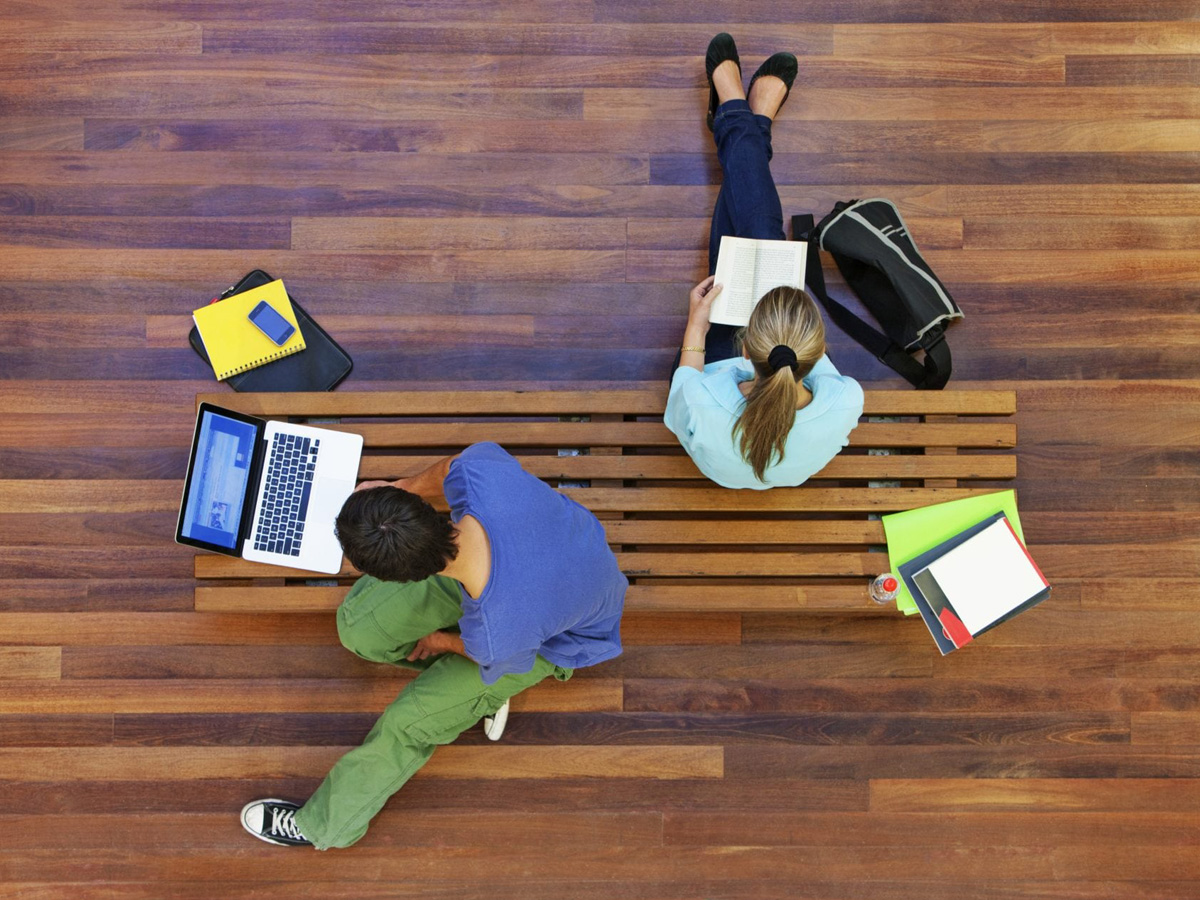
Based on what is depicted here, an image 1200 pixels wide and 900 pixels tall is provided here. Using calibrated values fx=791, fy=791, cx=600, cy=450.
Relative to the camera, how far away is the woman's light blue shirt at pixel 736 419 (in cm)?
188

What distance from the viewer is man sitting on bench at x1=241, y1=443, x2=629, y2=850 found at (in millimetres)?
1557

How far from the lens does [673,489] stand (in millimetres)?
2195

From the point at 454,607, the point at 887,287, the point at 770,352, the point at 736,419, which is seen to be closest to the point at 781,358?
the point at 770,352

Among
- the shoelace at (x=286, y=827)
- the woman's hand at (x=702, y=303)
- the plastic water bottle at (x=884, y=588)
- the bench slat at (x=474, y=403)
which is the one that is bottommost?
the shoelace at (x=286, y=827)

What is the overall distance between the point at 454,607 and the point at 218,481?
73 cm

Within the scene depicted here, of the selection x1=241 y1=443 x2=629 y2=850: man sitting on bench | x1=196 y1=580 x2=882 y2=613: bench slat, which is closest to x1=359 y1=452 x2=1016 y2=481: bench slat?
x1=241 y1=443 x2=629 y2=850: man sitting on bench

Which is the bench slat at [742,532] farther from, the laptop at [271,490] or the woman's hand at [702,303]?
the laptop at [271,490]

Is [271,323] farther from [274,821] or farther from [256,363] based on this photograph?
[274,821]

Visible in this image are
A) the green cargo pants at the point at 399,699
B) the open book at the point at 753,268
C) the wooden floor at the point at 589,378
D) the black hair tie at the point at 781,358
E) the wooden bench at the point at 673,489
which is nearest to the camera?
the black hair tie at the point at 781,358


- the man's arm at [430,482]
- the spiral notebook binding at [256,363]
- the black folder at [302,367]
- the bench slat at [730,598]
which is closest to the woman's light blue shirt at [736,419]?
the bench slat at [730,598]

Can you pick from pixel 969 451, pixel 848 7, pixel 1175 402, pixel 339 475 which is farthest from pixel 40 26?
pixel 1175 402

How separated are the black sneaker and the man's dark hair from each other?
1219 mm

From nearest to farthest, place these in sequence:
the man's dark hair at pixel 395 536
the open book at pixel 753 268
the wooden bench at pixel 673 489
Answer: the man's dark hair at pixel 395 536, the wooden bench at pixel 673 489, the open book at pixel 753 268

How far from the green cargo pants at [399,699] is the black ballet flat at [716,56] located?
167 cm
